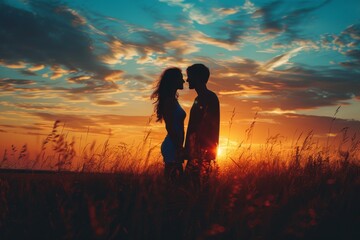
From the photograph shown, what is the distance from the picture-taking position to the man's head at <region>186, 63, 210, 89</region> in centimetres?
513

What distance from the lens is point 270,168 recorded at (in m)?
5.99

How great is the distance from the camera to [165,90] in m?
5.26

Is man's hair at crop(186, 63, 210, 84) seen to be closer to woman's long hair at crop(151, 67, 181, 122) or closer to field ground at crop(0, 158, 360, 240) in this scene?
woman's long hair at crop(151, 67, 181, 122)

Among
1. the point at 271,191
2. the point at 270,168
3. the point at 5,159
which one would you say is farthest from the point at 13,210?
the point at 270,168

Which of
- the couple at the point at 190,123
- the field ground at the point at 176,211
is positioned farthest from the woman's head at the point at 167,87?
the field ground at the point at 176,211

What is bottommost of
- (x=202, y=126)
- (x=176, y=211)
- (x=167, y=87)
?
(x=176, y=211)

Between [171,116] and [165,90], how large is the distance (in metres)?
0.39

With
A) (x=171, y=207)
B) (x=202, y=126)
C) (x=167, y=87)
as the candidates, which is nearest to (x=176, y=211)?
(x=171, y=207)

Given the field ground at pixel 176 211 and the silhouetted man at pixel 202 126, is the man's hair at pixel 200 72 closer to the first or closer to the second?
the silhouetted man at pixel 202 126

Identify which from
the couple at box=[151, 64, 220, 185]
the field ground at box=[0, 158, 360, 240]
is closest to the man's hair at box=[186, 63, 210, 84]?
the couple at box=[151, 64, 220, 185]

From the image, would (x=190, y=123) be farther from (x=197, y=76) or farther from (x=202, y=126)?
(x=197, y=76)

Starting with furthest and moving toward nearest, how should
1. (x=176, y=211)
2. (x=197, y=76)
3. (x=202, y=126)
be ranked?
(x=197, y=76) < (x=202, y=126) < (x=176, y=211)

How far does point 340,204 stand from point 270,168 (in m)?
2.13

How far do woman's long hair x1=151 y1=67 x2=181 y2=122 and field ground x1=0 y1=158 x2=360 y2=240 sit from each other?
1.03m
